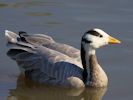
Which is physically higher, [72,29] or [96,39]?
[96,39]

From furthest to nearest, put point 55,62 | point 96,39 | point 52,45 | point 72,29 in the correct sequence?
point 72,29, point 52,45, point 55,62, point 96,39

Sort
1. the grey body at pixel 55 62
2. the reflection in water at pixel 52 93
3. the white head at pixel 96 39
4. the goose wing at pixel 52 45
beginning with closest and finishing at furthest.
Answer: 1. the reflection in water at pixel 52 93
2. the white head at pixel 96 39
3. the grey body at pixel 55 62
4. the goose wing at pixel 52 45

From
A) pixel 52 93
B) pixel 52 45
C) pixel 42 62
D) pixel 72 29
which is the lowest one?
pixel 52 93

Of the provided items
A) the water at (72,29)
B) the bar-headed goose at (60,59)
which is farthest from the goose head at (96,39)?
the water at (72,29)

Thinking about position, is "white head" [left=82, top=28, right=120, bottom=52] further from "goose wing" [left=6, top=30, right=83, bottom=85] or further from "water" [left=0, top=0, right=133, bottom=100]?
"water" [left=0, top=0, right=133, bottom=100]

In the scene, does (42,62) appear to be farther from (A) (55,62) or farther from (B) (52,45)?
(B) (52,45)

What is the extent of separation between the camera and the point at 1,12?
44.5 feet

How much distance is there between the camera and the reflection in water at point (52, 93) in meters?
10.5

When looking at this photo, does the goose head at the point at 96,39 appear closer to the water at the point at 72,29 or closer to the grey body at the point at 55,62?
the grey body at the point at 55,62

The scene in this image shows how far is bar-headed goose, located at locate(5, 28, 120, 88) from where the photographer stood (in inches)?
422

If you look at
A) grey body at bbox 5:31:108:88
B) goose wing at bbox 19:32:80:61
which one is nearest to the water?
grey body at bbox 5:31:108:88

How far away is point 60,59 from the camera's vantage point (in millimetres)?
10844

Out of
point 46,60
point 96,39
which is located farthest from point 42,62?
point 96,39

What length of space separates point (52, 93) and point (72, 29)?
247 cm
